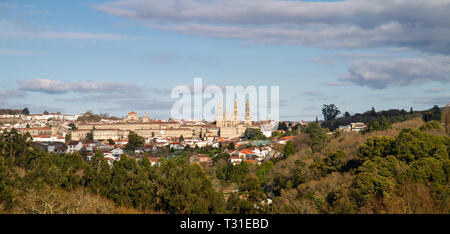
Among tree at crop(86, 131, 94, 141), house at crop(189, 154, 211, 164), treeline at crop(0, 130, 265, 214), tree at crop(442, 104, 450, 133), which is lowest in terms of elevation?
house at crop(189, 154, 211, 164)

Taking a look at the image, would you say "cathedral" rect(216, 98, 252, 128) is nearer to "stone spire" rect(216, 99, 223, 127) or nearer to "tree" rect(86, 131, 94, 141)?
"stone spire" rect(216, 99, 223, 127)

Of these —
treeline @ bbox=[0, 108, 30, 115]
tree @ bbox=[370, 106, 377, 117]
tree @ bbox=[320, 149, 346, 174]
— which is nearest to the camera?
tree @ bbox=[320, 149, 346, 174]

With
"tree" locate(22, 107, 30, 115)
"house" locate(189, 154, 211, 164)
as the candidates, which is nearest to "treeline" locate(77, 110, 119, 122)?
"tree" locate(22, 107, 30, 115)

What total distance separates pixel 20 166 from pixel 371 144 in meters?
18.7

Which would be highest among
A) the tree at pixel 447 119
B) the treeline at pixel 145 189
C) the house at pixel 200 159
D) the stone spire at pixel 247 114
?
the stone spire at pixel 247 114

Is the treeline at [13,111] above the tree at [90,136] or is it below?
above

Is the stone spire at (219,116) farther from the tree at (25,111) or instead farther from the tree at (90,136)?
the tree at (25,111)

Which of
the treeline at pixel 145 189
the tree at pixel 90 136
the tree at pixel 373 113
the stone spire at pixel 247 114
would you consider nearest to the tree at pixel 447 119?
the treeline at pixel 145 189

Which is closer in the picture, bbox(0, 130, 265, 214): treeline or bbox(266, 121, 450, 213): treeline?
bbox(266, 121, 450, 213): treeline

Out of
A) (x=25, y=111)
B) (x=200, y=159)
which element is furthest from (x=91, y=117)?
(x=200, y=159)

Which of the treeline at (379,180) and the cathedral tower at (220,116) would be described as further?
the cathedral tower at (220,116)

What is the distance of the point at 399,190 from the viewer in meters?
19.0

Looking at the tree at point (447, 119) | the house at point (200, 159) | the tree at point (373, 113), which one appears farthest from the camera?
the tree at point (373, 113)
